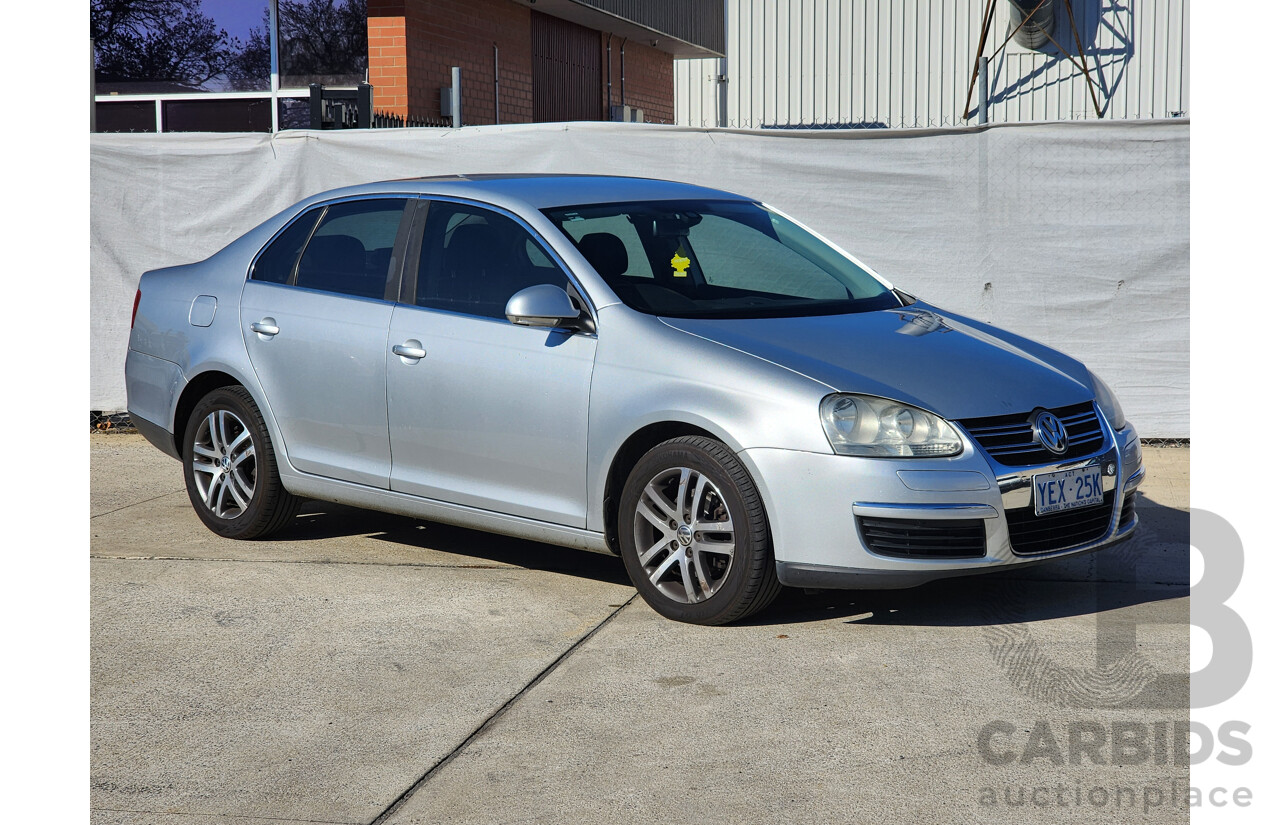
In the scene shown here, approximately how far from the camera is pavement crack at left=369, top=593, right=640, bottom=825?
363 centimetres

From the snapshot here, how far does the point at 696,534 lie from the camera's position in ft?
16.4

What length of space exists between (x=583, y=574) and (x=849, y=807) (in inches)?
101

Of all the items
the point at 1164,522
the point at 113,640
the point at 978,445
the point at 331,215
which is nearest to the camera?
the point at 978,445

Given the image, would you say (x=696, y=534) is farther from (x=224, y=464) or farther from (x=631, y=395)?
(x=224, y=464)

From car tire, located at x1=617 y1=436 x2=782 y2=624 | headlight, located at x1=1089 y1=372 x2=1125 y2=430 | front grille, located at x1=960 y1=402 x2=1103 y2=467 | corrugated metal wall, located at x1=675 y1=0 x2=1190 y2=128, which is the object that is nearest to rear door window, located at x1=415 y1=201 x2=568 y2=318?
car tire, located at x1=617 y1=436 x2=782 y2=624

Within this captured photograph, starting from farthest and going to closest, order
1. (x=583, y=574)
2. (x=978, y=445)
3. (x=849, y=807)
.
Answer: (x=583, y=574)
(x=978, y=445)
(x=849, y=807)

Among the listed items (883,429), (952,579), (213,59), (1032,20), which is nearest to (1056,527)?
(883,429)

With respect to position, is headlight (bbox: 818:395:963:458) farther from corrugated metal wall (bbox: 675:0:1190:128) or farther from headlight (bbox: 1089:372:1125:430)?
corrugated metal wall (bbox: 675:0:1190:128)

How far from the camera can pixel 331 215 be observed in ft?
20.9

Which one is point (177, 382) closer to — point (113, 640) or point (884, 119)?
point (113, 640)

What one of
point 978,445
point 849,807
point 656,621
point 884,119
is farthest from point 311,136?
point 884,119

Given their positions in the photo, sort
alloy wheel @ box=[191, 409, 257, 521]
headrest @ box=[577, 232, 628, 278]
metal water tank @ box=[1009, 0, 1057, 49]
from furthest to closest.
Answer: metal water tank @ box=[1009, 0, 1057, 49]
alloy wheel @ box=[191, 409, 257, 521]
headrest @ box=[577, 232, 628, 278]

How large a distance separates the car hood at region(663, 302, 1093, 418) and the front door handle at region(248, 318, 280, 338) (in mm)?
2049

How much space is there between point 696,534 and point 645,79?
20.3 metres
